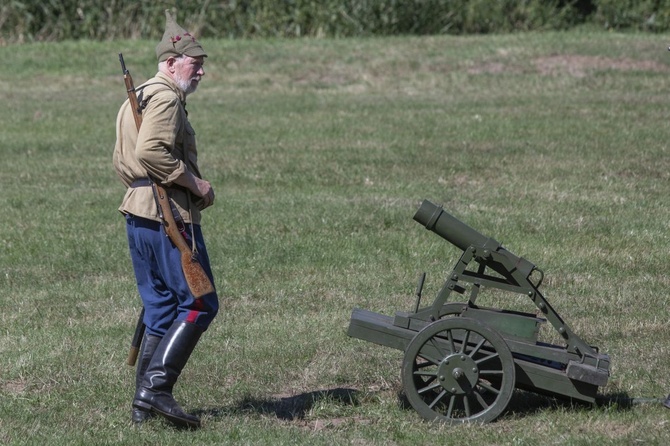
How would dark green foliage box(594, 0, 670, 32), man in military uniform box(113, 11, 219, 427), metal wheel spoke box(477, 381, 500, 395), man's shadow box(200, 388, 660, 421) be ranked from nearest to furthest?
man in military uniform box(113, 11, 219, 427), metal wheel spoke box(477, 381, 500, 395), man's shadow box(200, 388, 660, 421), dark green foliage box(594, 0, 670, 32)

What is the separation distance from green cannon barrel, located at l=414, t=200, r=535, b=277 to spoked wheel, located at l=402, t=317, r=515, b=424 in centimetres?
36

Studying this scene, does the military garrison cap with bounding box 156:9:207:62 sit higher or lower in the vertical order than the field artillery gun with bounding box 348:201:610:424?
higher

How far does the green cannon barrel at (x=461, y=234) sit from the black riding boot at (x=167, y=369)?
1336 mm

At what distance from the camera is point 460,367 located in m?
5.82

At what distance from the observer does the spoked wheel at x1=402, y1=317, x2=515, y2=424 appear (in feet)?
19.0

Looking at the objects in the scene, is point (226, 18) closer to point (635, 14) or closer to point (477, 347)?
point (635, 14)

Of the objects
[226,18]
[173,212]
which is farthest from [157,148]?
[226,18]

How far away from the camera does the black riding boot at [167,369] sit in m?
5.77

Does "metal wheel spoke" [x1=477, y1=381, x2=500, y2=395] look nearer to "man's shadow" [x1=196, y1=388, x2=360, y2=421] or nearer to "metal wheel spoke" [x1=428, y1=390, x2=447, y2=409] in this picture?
"metal wheel spoke" [x1=428, y1=390, x2=447, y2=409]

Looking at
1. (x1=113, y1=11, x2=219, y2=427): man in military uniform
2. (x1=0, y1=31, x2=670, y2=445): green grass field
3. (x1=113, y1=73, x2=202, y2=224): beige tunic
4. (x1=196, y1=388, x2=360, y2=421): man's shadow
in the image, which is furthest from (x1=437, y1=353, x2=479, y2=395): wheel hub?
(x1=113, y1=73, x2=202, y2=224): beige tunic

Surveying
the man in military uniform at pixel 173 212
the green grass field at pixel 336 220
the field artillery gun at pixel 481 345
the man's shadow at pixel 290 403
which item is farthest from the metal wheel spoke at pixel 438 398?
the man in military uniform at pixel 173 212

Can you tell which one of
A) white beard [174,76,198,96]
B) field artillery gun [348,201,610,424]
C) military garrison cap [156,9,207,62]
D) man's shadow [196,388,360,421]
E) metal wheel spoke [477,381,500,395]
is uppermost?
military garrison cap [156,9,207,62]

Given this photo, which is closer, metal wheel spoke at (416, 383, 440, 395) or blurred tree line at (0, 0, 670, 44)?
metal wheel spoke at (416, 383, 440, 395)

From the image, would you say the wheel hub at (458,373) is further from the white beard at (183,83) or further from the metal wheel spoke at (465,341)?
the white beard at (183,83)
